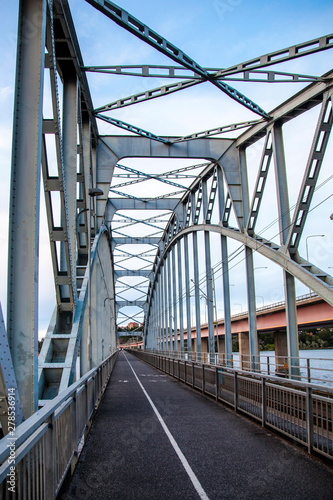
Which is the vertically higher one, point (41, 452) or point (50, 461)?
point (41, 452)

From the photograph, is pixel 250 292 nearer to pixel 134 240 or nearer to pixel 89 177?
pixel 89 177

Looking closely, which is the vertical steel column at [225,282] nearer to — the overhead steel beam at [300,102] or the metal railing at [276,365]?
the metal railing at [276,365]

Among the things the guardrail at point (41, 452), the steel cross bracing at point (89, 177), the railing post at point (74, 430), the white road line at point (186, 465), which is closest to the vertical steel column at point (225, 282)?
the steel cross bracing at point (89, 177)

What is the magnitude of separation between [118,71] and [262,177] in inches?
331

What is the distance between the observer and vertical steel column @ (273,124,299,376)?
1953cm

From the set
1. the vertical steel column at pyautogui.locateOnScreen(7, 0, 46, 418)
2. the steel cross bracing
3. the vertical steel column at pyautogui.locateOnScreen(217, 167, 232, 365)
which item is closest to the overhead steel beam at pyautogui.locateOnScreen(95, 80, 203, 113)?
the steel cross bracing

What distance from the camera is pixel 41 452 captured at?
455 centimetres

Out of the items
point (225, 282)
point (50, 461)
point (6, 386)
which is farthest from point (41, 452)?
point (225, 282)

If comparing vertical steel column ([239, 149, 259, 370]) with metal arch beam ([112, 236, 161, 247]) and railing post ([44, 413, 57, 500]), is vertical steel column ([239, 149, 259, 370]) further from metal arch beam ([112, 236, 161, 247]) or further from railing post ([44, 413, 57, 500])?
metal arch beam ([112, 236, 161, 247])

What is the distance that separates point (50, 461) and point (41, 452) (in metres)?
0.36

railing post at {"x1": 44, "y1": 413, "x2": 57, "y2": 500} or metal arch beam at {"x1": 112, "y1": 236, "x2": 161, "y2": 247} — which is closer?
railing post at {"x1": 44, "y1": 413, "x2": 57, "y2": 500}

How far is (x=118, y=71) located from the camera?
17.1m

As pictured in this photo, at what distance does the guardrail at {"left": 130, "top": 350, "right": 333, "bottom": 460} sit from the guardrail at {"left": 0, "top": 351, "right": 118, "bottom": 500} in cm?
338

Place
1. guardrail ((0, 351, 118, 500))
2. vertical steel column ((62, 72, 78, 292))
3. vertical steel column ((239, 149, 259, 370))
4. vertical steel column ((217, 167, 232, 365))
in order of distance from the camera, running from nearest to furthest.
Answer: guardrail ((0, 351, 118, 500)), vertical steel column ((62, 72, 78, 292)), vertical steel column ((239, 149, 259, 370)), vertical steel column ((217, 167, 232, 365))
